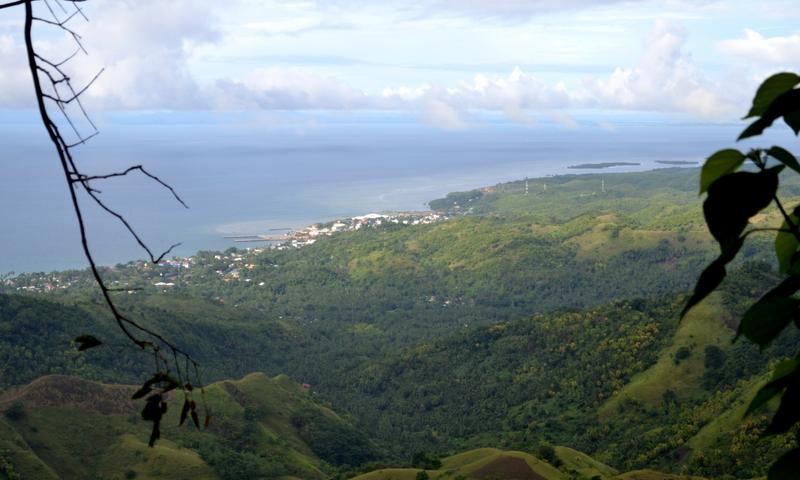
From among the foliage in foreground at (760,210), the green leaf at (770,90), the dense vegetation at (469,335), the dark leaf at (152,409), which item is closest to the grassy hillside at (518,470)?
the dense vegetation at (469,335)

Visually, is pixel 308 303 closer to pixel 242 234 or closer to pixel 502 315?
pixel 502 315

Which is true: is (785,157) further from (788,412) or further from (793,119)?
(788,412)

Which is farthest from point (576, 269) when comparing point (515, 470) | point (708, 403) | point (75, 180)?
point (75, 180)

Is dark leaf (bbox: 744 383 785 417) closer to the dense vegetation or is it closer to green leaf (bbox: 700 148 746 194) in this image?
green leaf (bbox: 700 148 746 194)

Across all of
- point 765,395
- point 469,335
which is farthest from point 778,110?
point 469,335

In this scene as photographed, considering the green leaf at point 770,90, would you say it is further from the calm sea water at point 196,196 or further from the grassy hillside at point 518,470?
the calm sea water at point 196,196
